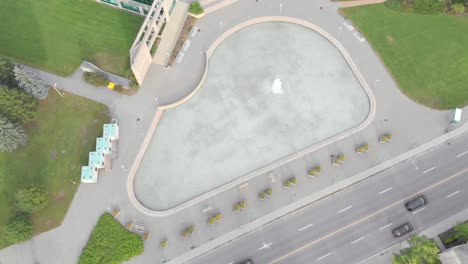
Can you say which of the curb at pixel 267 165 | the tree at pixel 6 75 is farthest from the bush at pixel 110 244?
the tree at pixel 6 75

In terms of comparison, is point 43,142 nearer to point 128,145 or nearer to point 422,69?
point 128,145

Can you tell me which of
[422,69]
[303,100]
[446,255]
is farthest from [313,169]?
[422,69]

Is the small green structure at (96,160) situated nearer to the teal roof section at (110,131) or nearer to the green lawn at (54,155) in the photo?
the green lawn at (54,155)

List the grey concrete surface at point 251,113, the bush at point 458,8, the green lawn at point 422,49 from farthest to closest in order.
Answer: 1. the bush at point 458,8
2. the green lawn at point 422,49
3. the grey concrete surface at point 251,113

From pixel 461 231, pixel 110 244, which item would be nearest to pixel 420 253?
pixel 461 231

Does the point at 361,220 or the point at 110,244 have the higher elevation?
the point at 110,244

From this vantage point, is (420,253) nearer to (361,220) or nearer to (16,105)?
(361,220)

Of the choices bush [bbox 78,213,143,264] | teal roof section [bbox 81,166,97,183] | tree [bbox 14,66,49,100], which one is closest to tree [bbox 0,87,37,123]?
tree [bbox 14,66,49,100]
